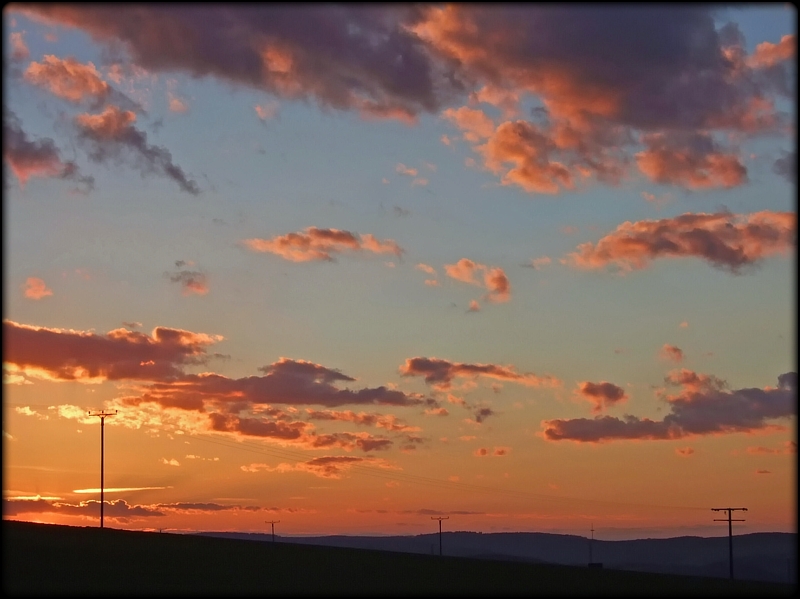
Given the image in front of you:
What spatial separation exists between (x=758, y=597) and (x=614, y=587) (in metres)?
36.4

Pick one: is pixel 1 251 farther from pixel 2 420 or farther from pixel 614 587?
pixel 614 587

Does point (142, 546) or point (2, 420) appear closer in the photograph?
point (2, 420)

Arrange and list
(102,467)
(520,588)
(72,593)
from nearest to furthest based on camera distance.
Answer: (72,593), (520,588), (102,467)

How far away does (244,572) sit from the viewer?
116250 millimetres

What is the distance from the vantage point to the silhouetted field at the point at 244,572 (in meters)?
95.0

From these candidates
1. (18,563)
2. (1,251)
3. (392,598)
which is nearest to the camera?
(1,251)

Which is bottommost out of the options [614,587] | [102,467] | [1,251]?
[614,587]

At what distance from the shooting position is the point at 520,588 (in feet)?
371

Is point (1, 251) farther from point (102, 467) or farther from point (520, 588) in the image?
point (102, 467)

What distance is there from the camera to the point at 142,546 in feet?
451

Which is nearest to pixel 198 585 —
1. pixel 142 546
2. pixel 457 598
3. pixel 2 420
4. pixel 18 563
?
pixel 18 563

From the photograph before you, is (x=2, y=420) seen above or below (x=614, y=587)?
above

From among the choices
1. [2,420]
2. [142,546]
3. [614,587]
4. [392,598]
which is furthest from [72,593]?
[614,587]

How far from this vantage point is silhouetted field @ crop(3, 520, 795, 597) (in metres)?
95.0
